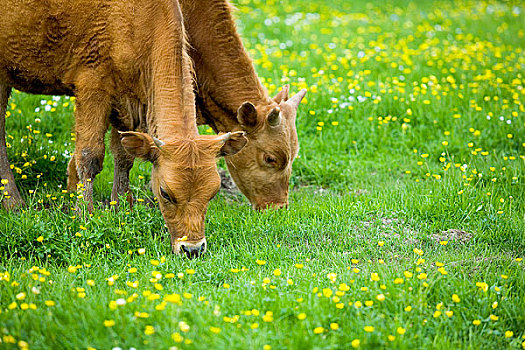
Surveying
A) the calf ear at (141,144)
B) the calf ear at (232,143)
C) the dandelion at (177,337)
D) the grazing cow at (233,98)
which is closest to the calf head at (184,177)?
the calf ear at (141,144)

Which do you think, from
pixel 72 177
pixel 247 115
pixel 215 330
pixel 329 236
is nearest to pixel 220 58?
pixel 247 115

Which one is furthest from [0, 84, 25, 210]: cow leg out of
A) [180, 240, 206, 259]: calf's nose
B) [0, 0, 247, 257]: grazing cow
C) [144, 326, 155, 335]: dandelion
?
[144, 326, 155, 335]: dandelion

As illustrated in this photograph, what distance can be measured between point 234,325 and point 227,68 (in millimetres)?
3380

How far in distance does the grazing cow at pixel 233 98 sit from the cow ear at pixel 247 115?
2.6 inches

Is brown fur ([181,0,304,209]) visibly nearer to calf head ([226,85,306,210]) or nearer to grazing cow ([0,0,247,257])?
calf head ([226,85,306,210])

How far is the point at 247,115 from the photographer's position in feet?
21.5

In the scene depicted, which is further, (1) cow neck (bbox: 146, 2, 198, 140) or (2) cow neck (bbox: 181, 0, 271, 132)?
(2) cow neck (bbox: 181, 0, 271, 132)

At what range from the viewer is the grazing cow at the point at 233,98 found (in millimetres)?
6781

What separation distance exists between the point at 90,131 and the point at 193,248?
1614mm

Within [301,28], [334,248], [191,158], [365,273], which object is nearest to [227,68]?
[191,158]

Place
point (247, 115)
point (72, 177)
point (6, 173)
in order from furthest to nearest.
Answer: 1. point (72, 177)
2. point (6, 173)
3. point (247, 115)

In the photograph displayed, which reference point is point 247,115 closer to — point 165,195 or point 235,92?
point 235,92

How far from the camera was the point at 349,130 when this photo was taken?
8.78 meters

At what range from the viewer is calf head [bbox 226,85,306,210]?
668 cm
